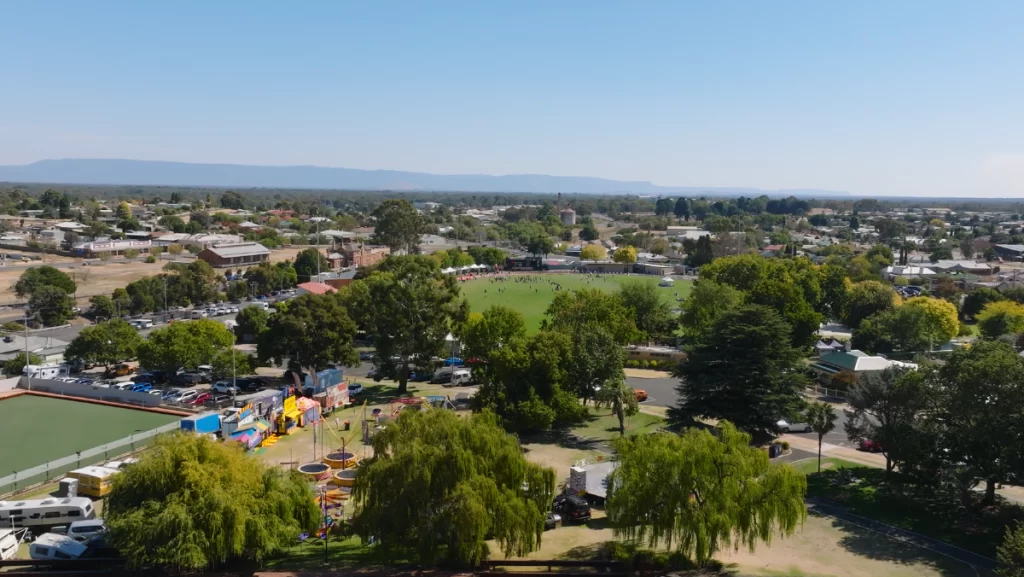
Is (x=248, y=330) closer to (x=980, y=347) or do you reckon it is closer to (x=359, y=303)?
(x=359, y=303)

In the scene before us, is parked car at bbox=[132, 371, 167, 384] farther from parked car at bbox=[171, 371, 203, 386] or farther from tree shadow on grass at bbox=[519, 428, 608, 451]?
tree shadow on grass at bbox=[519, 428, 608, 451]

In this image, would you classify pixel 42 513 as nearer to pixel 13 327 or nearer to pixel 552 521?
pixel 552 521

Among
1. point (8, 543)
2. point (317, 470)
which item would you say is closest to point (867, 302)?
point (317, 470)

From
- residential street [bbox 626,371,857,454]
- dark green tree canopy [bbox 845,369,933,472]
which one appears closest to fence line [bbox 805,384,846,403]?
residential street [bbox 626,371,857,454]

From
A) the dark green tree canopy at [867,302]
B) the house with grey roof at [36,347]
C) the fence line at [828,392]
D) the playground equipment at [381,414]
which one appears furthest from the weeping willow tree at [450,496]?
the dark green tree canopy at [867,302]

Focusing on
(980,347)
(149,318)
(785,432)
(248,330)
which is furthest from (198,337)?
(980,347)
